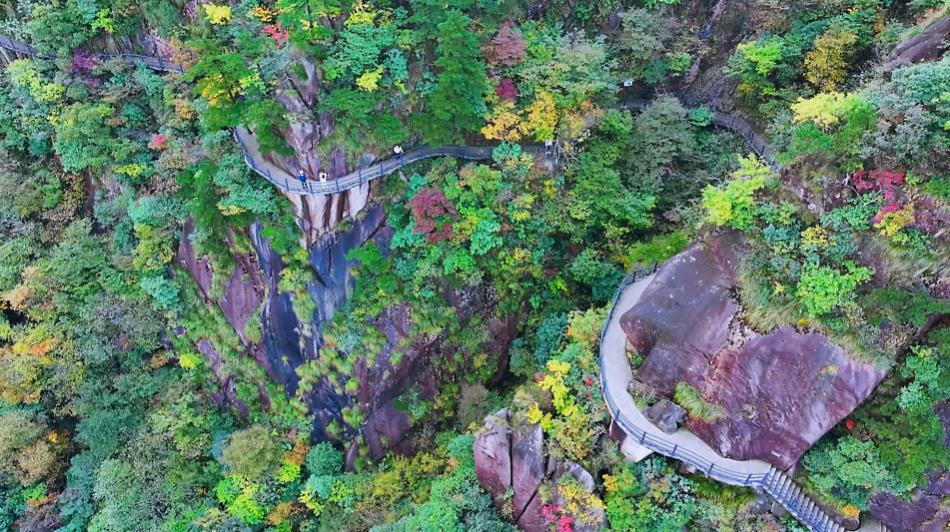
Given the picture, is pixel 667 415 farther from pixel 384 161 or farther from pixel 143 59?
pixel 143 59

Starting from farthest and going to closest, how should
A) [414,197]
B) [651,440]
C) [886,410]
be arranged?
[414,197] → [651,440] → [886,410]

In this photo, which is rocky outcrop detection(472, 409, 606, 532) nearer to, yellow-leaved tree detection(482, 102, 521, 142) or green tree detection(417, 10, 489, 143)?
yellow-leaved tree detection(482, 102, 521, 142)

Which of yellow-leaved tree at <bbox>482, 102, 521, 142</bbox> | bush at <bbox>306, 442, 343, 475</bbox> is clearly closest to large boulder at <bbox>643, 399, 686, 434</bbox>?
yellow-leaved tree at <bbox>482, 102, 521, 142</bbox>

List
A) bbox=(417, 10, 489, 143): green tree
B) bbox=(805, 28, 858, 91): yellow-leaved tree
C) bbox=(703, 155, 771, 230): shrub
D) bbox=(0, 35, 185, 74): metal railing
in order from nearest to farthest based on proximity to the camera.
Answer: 1. bbox=(703, 155, 771, 230): shrub
2. bbox=(417, 10, 489, 143): green tree
3. bbox=(805, 28, 858, 91): yellow-leaved tree
4. bbox=(0, 35, 185, 74): metal railing

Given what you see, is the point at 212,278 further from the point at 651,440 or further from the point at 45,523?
the point at 651,440

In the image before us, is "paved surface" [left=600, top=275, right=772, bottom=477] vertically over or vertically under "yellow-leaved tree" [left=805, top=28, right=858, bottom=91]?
under

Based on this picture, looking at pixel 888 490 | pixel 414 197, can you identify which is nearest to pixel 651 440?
pixel 888 490

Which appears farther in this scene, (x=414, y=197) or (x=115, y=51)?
Result: (x=115, y=51)

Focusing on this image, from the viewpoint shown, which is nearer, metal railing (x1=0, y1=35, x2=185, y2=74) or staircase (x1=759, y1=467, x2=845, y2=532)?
staircase (x1=759, y1=467, x2=845, y2=532)
